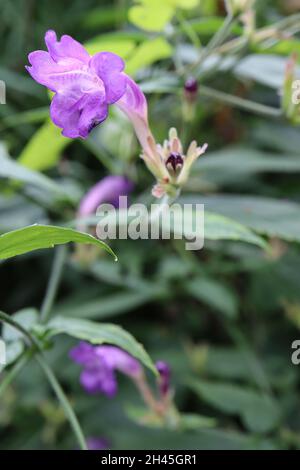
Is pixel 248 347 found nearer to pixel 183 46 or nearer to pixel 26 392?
pixel 26 392

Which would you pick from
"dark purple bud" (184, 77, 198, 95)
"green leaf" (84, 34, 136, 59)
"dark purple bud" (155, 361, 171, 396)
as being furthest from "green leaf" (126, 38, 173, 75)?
"dark purple bud" (155, 361, 171, 396)

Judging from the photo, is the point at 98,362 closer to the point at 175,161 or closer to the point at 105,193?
the point at 105,193

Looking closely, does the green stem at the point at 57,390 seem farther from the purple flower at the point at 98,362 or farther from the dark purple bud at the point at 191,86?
the dark purple bud at the point at 191,86

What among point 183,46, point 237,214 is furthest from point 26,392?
point 183,46

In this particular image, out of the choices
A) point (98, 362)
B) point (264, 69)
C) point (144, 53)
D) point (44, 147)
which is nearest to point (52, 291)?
point (98, 362)

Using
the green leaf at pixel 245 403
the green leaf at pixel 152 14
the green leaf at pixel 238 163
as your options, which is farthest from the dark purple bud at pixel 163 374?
the green leaf at pixel 152 14
